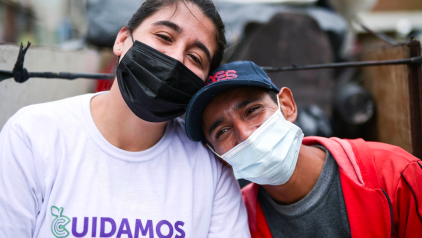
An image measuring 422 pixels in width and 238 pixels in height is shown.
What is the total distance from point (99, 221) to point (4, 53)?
1227 mm

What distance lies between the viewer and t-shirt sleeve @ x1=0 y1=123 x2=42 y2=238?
1.35 meters

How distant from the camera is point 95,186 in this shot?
1.51 m

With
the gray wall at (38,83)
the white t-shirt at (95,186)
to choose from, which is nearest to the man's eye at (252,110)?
the white t-shirt at (95,186)

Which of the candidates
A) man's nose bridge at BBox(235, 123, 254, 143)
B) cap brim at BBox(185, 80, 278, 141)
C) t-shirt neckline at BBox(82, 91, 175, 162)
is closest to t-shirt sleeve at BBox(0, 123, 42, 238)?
t-shirt neckline at BBox(82, 91, 175, 162)

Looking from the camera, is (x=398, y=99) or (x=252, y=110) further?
(x=398, y=99)

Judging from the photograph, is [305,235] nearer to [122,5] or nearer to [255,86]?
[255,86]

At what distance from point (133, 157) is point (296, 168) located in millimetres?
883

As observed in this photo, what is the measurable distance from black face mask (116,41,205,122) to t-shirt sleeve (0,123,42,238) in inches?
20.6

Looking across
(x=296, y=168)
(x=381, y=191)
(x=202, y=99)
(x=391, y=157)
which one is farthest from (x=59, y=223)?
(x=391, y=157)

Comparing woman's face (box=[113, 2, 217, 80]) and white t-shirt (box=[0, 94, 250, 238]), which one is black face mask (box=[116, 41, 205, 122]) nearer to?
woman's face (box=[113, 2, 217, 80])

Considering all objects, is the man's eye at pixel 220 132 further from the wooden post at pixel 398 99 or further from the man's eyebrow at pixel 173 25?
the wooden post at pixel 398 99

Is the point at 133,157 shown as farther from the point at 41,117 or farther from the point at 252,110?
the point at 252,110

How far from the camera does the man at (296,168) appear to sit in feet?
5.17

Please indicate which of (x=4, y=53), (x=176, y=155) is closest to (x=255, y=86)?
(x=176, y=155)
